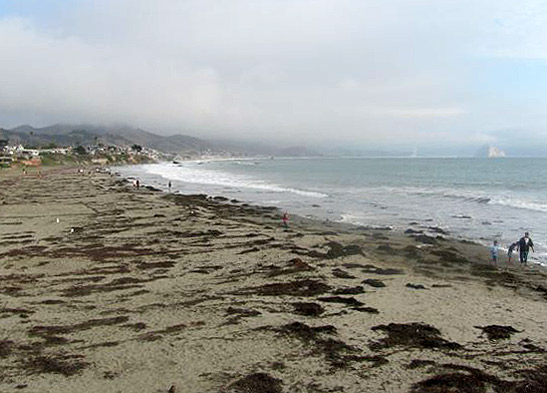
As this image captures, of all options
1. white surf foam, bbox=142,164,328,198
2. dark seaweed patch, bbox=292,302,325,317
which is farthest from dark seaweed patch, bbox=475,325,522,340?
white surf foam, bbox=142,164,328,198

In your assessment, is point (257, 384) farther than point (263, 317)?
No

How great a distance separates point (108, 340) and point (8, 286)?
17.6 feet

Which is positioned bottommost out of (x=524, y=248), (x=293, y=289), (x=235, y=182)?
(x=235, y=182)

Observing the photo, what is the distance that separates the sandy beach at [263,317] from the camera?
26.6 ft

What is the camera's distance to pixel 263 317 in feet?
35.9

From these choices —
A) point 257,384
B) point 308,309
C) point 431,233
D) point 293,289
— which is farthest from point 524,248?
point 257,384

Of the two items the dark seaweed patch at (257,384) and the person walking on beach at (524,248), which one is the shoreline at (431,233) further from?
the dark seaweed patch at (257,384)

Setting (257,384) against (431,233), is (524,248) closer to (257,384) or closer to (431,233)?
(431,233)

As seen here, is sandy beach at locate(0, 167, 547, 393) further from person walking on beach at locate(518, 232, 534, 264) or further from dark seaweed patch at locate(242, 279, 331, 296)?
person walking on beach at locate(518, 232, 534, 264)

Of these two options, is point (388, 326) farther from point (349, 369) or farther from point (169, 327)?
point (169, 327)

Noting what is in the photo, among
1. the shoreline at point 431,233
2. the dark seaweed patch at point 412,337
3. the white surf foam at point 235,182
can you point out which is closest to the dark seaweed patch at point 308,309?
the dark seaweed patch at point 412,337

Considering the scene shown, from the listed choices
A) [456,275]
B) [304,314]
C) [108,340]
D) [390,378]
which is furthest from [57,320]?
[456,275]

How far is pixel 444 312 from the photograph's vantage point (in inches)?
458

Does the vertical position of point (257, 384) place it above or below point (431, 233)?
below
